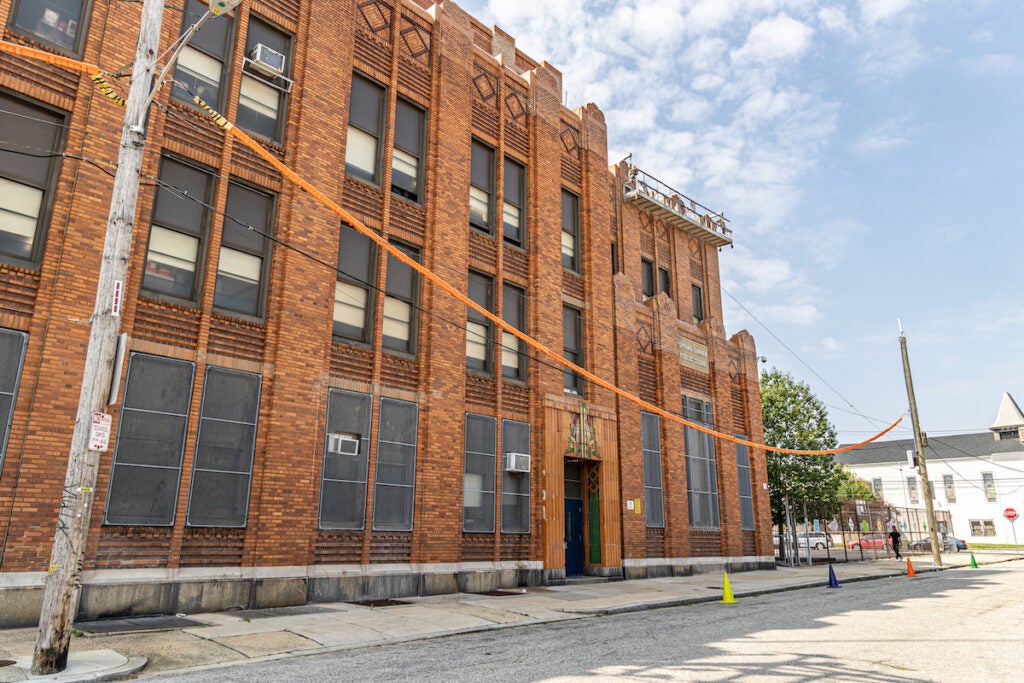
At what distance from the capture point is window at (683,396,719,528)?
24.3 meters

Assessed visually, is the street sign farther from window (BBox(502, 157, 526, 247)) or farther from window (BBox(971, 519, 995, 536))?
window (BBox(971, 519, 995, 536))

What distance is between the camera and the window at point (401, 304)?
1603 cm

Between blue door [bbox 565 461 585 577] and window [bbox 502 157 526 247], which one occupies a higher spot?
window [bbox 502 157 526 247]

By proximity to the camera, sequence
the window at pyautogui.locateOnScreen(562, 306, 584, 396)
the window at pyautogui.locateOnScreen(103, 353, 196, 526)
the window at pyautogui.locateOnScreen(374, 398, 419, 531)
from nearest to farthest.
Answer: the window at pyautogui.locateOnScreen(103, 353, 196, 526), the window at pyautogui.locateOnScreen(374, 398, 419, 531), the window at pyautogui.locateOnScreen(562, 306, 584, 396)

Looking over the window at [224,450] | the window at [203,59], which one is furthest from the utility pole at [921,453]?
the window at [203,59]

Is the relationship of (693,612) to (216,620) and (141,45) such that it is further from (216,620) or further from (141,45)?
(141,45)

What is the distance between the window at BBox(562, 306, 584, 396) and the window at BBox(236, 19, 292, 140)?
33.3 ft

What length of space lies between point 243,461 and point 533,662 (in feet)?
23.7

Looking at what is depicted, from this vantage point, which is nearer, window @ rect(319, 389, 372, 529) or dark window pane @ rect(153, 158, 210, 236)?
dark window pane @ rect(153, 158, 210, 236)

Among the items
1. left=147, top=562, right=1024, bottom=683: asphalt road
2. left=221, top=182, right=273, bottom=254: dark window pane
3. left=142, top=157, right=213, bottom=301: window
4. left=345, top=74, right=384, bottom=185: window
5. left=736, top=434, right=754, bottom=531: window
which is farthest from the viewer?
left=736, top=434, right=754, bottom=531: window

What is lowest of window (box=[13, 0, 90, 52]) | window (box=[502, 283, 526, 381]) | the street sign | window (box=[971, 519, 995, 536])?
window (box=[971, 519, 995, 536])

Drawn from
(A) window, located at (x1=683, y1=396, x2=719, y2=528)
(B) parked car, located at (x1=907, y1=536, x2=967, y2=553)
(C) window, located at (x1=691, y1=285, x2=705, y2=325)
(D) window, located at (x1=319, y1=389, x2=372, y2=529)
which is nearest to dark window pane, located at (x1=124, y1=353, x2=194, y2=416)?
(D) window, located at (x1=319, y1=389, x2=372, y2=529)

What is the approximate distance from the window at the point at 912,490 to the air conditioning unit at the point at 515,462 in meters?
67.1

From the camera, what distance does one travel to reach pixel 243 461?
501 inches
